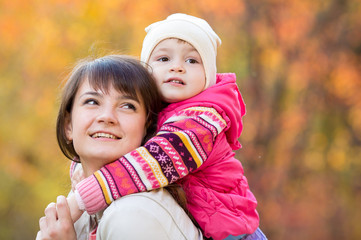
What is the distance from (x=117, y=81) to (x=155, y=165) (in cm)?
47

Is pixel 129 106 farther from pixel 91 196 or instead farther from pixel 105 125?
pixel 91 196

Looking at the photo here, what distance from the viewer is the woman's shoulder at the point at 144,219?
1859mm

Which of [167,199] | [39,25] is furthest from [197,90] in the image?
[39,25]

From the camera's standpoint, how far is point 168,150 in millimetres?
2062

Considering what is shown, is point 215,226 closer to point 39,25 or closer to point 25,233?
point 39,25

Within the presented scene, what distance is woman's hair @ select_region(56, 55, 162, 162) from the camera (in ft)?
7.47

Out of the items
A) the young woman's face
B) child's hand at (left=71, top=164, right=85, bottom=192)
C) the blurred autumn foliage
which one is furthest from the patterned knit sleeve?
the blurred autumn foliage

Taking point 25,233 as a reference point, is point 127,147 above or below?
above

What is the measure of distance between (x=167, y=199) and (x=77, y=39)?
292 inches

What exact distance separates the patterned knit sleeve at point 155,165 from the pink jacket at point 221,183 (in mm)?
134

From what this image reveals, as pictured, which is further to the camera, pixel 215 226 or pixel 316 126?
pixel 316 126

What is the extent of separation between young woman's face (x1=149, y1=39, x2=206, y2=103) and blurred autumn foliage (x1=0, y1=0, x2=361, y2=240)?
5.70 meters

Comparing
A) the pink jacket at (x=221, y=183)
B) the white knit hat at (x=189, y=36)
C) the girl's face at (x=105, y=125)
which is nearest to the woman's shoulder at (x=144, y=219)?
the pink jacket at (x=221, y=183)

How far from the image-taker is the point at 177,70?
237 centimetres
